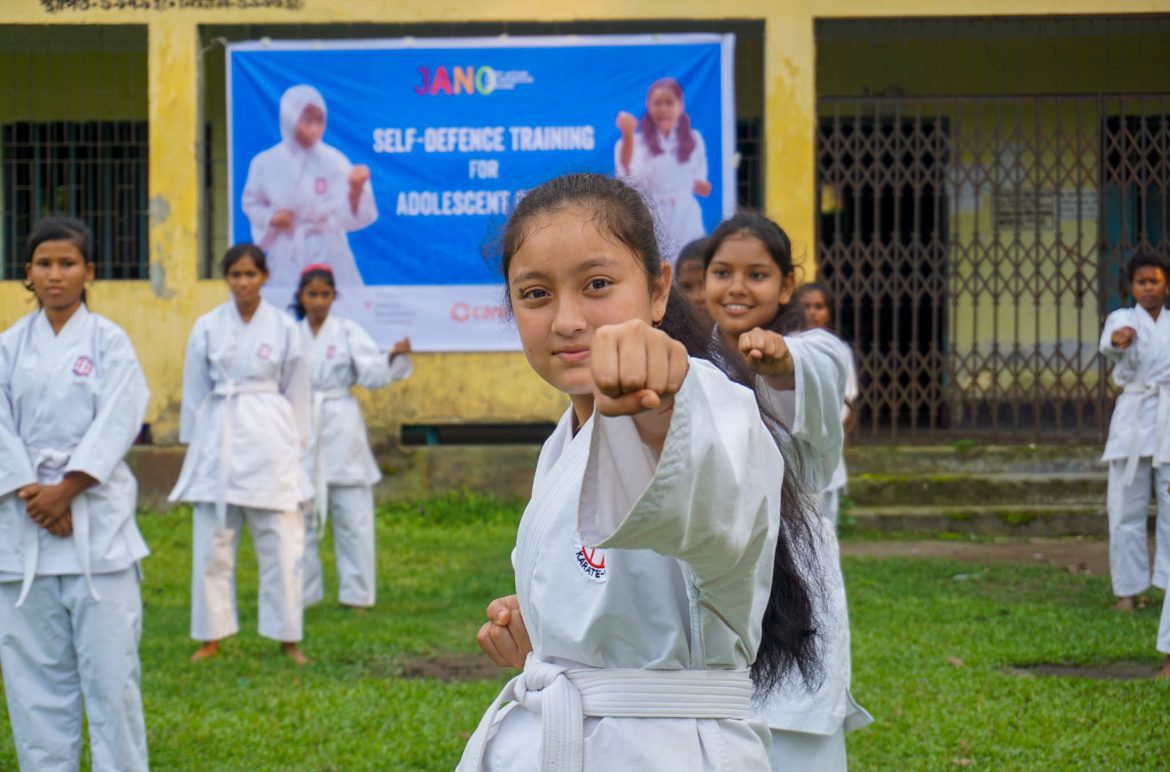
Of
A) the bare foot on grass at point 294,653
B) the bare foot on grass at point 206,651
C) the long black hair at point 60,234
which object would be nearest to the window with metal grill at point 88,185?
the bare foot on grass at point 206,651

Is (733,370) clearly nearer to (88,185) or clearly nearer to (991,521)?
(991,521)

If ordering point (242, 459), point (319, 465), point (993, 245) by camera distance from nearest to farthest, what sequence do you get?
point (242, 459), point (319, 465), point (993, 245)

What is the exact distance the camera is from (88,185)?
11242mm

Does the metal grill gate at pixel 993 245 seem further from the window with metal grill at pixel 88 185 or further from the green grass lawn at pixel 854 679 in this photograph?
the window with metal grill at pixel 88 185

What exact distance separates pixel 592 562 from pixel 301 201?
8933 mm

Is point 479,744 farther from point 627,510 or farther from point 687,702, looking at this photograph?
point 627,510

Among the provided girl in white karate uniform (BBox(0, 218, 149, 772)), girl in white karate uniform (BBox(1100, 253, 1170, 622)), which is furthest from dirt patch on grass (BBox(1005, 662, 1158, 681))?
girl in white karate uniform (BBox(0, 218, 149, 772))

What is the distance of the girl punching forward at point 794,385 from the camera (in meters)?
3.20

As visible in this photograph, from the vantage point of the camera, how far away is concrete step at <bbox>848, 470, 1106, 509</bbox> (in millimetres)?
10328

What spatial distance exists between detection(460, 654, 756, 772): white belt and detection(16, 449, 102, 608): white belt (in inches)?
110

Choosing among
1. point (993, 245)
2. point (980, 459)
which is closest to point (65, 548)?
point (980, 459)

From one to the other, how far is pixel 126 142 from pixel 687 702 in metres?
9.91

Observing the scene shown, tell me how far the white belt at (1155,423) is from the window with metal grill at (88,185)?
7140 mm

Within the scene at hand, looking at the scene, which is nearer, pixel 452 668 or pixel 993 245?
pixel 452 668
